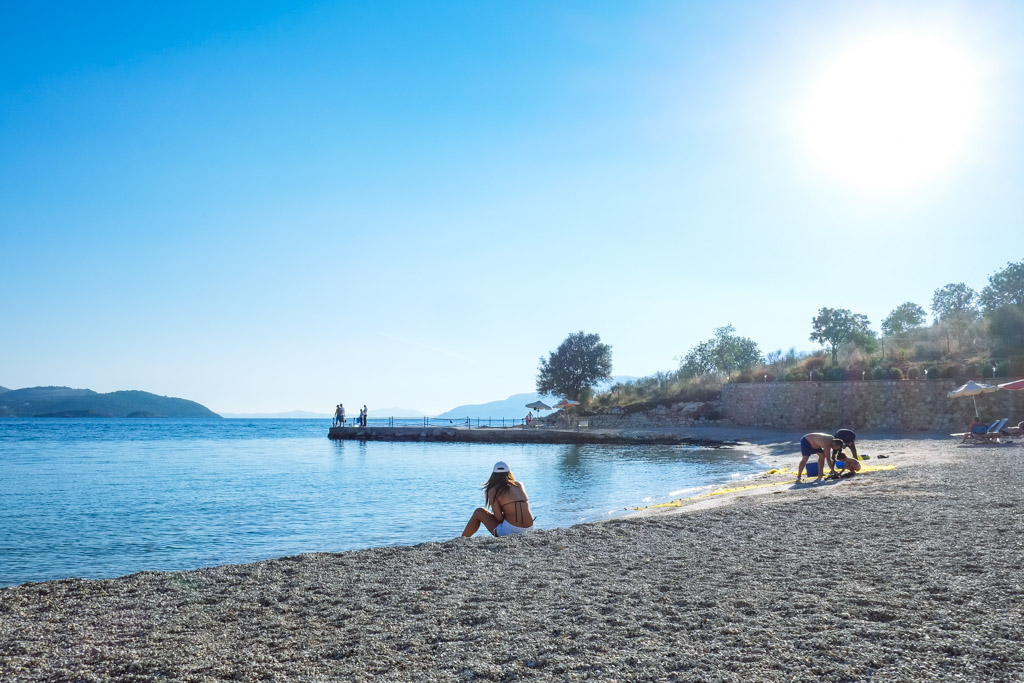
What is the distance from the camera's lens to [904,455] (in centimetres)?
1897

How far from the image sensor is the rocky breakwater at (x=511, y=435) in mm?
38753

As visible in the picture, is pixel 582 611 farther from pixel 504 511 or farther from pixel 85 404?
pixel 85 404

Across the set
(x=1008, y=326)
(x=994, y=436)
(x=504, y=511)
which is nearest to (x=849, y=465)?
(x=504, y=511)

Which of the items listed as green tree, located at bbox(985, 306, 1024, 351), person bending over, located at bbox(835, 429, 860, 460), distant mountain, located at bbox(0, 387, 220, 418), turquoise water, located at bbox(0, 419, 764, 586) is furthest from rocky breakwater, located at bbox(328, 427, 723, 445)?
distant mountain, located at bbox(0, 387, 220, 418)

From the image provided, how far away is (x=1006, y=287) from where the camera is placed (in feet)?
156

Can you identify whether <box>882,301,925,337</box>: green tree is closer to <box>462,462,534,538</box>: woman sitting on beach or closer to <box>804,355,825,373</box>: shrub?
<box>804,355,825,373</box>: shrub

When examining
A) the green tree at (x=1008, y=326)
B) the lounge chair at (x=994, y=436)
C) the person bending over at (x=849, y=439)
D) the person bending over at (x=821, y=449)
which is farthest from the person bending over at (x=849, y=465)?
the green tree at (x=1008, y=326)

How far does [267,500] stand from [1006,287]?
50946mm

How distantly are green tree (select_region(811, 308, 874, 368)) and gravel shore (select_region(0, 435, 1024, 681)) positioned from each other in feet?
139

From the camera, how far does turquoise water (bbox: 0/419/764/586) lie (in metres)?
10.7

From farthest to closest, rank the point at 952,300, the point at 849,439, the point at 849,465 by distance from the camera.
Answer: the point at 952,300 < the point at 849,439 < the point at 849,465

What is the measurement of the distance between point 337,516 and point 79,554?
15.5 ft

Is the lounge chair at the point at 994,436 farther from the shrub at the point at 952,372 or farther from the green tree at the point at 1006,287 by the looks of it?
the green tree at the point at 1006,287

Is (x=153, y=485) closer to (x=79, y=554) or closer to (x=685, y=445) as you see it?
(x=79, y=554)
